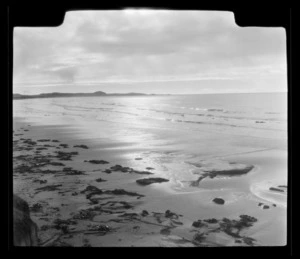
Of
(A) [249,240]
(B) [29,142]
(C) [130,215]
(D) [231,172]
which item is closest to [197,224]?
(A) [249,240]

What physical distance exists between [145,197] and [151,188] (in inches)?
10.0

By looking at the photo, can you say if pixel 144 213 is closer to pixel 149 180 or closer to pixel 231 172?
pixel 149 180

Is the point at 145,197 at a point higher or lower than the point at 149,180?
lower

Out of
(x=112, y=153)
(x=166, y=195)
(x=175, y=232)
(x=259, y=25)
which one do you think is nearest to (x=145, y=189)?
(x=166, y=195)

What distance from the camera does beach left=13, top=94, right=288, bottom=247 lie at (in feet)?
8.70

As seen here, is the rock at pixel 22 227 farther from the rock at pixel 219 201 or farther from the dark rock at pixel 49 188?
the rock at pixel 219 201

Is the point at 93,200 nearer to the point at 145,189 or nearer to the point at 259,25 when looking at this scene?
the point at 145,189

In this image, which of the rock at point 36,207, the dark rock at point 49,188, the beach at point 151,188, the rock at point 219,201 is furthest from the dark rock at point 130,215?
the dark rock at point 49,188

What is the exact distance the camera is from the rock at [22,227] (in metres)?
1.95

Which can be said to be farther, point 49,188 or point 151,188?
point 151,188

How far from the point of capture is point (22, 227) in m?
2.06

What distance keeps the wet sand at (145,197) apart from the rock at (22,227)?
146 millimetres
